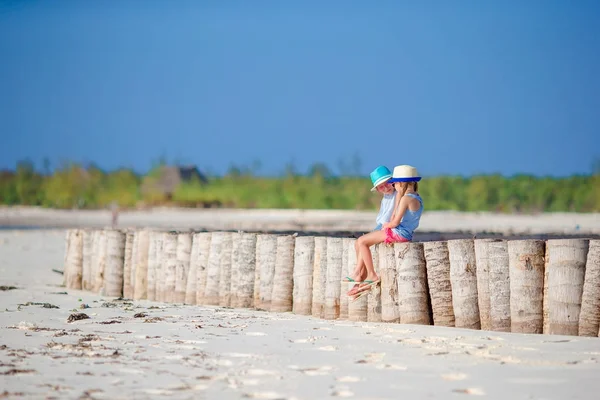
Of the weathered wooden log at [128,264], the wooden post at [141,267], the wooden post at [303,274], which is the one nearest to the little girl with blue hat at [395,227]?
the wooden post at [303,274]

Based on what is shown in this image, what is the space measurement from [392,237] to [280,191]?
39218mm

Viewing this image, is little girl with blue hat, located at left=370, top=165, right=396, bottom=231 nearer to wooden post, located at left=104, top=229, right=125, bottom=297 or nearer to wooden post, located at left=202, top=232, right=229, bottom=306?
wooden post, located at left=202, top=232, right=229, bottom=306

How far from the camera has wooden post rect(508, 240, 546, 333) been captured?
8719mm

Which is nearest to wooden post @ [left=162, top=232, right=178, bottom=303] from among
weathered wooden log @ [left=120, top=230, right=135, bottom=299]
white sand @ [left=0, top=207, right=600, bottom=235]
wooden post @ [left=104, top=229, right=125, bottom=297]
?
weathered wooden log @ [left=120, top=230, right=135, bottom=299]

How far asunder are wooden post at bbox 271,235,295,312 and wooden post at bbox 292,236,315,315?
0.14 meters

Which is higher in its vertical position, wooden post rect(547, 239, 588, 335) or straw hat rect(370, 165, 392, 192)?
straw hat rect(370, 165, 392, 192)

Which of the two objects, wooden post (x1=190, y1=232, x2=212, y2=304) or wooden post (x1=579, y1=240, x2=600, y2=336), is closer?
wooden post (x1=579, y1=240, x2=600, y2=336)

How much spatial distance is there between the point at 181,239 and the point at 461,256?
13.3 ft

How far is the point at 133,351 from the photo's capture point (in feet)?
26.2

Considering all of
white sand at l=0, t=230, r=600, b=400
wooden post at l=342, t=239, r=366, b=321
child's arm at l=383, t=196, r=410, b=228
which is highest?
child's arm at l=383, t=196, r=410, b=228

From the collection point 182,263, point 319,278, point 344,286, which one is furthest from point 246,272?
point 344,286

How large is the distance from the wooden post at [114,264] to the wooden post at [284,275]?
2.89 metres

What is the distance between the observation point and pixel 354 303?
385 inches

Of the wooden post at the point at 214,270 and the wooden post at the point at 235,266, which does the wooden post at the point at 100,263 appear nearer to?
the wooden post at the point at 214,270
